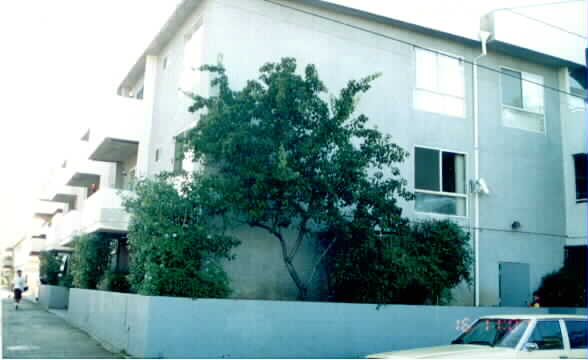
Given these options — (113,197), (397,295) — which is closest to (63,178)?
(113,197)

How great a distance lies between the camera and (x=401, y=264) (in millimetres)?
13688

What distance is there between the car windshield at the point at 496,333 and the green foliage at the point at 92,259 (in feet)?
42.9

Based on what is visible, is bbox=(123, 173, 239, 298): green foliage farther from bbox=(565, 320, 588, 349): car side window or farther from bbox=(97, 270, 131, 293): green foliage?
bbox=(565, 320, 588, 349): car side window

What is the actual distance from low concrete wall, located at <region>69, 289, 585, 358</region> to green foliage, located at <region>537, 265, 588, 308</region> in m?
3.93

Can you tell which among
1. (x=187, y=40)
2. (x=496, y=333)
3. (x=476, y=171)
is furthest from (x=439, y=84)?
(x=496, y=333)

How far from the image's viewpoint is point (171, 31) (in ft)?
58.6

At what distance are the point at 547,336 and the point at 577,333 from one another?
1.98ft

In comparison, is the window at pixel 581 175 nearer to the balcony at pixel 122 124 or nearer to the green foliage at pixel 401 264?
the green foliage at pixel 401 264

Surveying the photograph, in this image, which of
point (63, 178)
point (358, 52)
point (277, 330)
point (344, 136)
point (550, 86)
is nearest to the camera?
point (277, 330)

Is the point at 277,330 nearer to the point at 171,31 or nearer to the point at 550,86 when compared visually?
the point at 171,31

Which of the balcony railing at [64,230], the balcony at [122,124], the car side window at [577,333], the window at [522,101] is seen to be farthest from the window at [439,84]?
the balcony railing at [64,230]

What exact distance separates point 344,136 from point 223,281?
3985mm

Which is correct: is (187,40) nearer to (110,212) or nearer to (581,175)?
(110,212)

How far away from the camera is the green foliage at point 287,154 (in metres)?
12.8
